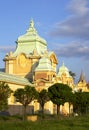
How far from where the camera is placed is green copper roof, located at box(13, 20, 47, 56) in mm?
78688

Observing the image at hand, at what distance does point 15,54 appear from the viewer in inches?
3130

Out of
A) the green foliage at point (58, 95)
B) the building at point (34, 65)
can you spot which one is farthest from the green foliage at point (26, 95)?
the building at point (34, 65)

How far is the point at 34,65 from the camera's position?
77.2m

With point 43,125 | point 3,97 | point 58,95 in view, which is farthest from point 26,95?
point 43,125

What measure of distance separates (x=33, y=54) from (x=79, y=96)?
46.7 feet

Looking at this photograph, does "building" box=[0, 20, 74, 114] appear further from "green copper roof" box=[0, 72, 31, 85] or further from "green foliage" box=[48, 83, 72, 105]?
"green foliage" box=[48, 83, 72, 105]

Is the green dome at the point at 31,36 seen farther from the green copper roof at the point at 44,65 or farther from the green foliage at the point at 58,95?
the green foliage at the point at 58,95

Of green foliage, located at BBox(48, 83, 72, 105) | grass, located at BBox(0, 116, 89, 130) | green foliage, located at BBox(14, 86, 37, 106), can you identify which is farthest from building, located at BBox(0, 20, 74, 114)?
grass, located at BBox(0, 116, 89, 130)

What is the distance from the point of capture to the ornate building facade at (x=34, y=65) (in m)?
71.9

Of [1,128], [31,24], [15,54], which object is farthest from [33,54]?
[1,128]

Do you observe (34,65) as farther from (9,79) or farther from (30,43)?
(9,79)

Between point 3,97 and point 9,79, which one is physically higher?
point 9,79

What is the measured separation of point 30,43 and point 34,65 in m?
5.16

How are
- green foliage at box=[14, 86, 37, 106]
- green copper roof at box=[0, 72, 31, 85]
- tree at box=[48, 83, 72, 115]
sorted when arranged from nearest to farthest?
green foliage at box=[14, 86, 37, 106], tree at box=[48, 83, 72, 115], green copper roof at box=[0, 72, 31, 85]
